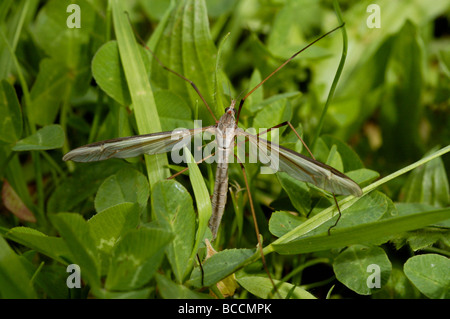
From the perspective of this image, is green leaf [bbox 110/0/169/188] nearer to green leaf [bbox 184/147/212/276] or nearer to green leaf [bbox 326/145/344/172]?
green leaf [bbox 184/147/212/276]

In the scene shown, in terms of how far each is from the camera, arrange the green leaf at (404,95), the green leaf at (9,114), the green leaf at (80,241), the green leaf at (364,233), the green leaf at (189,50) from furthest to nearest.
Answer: the green leaf at (404,95) < the green leaf at (189,50) < the green leaf at (9,114) < the green leaf at (364,233) < the green leaf at (80,241)

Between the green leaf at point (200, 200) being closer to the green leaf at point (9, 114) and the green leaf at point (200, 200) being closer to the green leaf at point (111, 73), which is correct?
the green leaf at point (111, 73)

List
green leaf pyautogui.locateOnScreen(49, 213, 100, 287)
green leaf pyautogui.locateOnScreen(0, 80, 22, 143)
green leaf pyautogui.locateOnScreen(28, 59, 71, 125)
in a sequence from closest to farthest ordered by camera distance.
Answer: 1. green leaf pyautogui.locateOnScreen(49, 213, 100, 287)
2. green leaf pyautogui.locateOnScreen(0, 80, 22, 143)
3. green leaf pyautogui.locateOnScreen(28, 59, 71, 125)

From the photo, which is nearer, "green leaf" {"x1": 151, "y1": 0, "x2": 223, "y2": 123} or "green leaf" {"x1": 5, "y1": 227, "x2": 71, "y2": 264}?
"green leaf" {"x1": 5, "y1": 227, "x2": 71, "y2": 264}

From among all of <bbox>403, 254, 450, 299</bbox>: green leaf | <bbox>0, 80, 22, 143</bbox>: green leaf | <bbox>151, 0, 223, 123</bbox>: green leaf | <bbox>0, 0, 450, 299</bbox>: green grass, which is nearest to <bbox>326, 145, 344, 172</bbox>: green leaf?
<bbox>0, 0, 450, 299</bbox>: green grass

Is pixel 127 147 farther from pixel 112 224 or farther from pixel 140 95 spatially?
pixel 112 224

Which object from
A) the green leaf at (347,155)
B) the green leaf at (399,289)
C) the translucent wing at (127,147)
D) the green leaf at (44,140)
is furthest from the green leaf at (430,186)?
the green leaf at (44,140)
